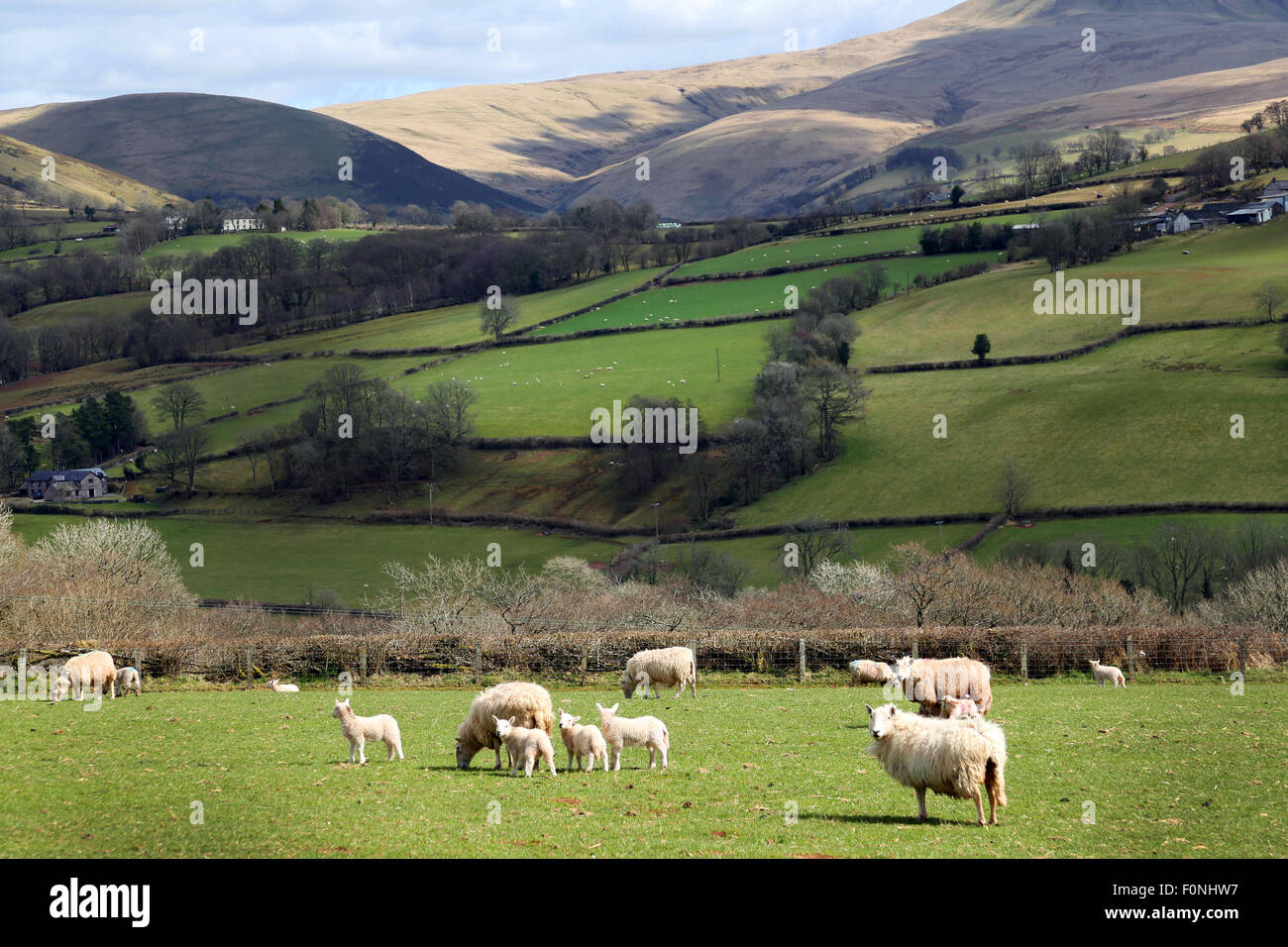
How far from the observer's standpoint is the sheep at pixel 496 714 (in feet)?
67.6

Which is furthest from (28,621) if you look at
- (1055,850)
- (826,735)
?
(1055,850)

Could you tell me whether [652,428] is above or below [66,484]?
above

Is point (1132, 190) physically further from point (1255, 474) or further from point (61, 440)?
point (61, 440)

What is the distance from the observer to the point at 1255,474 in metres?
83.4

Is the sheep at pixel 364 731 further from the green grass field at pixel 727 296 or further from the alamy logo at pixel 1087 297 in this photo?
the green grass field at pixel 727 296

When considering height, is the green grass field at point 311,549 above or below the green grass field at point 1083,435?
below

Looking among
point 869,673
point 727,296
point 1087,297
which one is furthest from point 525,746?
point 727,296

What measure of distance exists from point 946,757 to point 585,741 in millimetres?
6607

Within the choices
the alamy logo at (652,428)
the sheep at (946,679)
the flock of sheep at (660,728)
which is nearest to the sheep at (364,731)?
the flock of sheep at (660,728)

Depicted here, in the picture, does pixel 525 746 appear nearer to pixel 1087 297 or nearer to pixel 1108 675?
pixel 1108 675

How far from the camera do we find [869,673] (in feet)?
113

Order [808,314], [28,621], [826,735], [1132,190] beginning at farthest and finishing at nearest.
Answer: [1132,190]
[808,314]
[28,621]
[826,735]

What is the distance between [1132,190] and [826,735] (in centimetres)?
17653
